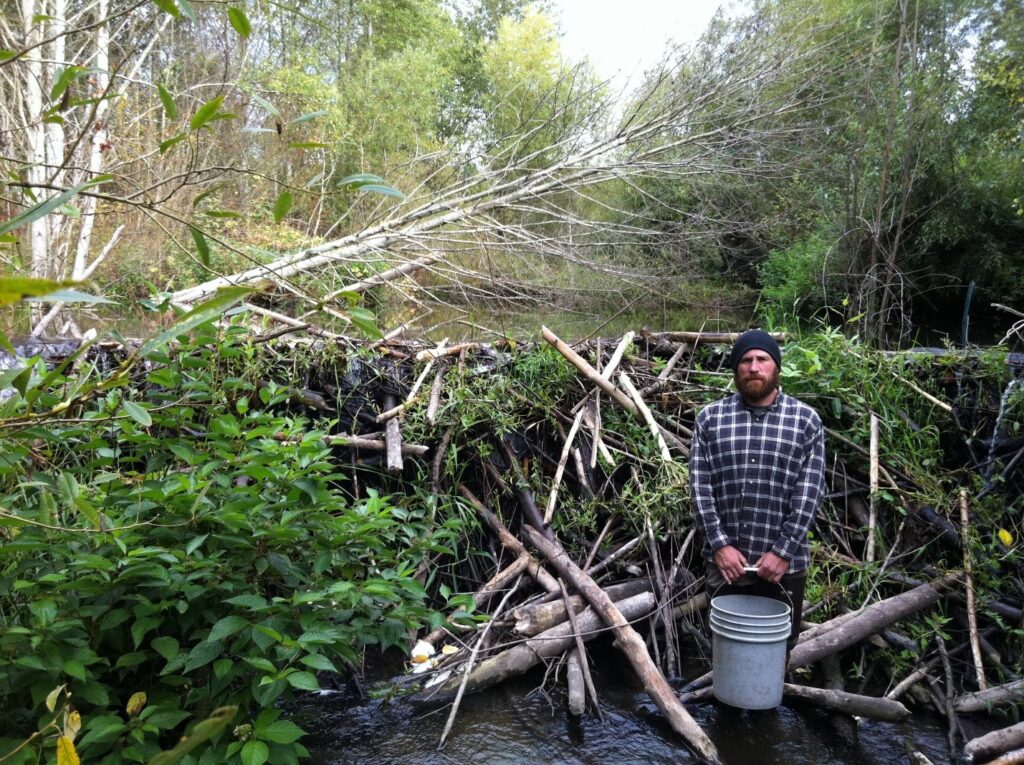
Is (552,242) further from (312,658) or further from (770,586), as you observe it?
(312,658)

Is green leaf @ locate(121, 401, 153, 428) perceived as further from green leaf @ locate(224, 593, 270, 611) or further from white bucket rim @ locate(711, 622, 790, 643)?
white bucket rim @ locate(711, 622, 790, 643)

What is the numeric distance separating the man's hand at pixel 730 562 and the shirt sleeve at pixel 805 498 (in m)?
0.16

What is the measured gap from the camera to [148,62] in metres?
13.0

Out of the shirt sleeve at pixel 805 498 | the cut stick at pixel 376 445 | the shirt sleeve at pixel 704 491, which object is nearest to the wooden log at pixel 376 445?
the cut stick at pixel 376 445

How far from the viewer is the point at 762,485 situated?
3.24 m

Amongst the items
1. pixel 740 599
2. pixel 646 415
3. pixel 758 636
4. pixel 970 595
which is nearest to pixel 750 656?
pixel 758 636

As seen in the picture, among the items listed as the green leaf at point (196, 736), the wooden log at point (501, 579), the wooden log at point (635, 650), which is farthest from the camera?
the wooden log at point (501, 579)

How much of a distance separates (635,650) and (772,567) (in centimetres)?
73

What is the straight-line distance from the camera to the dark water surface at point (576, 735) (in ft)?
9.66

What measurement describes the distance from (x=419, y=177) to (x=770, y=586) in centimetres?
1105

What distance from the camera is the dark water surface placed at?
2945mm

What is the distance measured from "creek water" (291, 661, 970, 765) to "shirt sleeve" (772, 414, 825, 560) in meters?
0.78

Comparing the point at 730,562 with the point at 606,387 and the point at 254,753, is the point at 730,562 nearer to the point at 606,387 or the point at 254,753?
the point at 606,387

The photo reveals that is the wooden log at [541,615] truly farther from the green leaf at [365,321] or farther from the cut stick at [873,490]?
the green leaf at [365,321]
